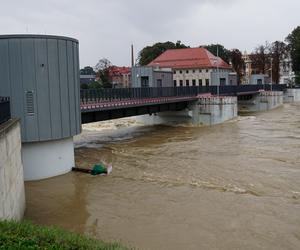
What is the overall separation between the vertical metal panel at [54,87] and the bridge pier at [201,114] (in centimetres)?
2472

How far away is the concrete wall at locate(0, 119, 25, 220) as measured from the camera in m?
9.28

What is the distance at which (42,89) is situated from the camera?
650 inches

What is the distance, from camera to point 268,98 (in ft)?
211

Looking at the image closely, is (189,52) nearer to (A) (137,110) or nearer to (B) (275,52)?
(B) (275,52)

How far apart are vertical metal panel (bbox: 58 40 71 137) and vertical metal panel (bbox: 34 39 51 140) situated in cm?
69

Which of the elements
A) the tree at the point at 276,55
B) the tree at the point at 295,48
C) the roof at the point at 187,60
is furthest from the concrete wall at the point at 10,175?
the tree at the point at 276,55

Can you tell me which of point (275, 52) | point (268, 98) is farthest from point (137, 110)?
point (275, 52)

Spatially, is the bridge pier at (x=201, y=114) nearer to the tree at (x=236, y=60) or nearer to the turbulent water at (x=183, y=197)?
the turbulent water at (x=183, y=197)

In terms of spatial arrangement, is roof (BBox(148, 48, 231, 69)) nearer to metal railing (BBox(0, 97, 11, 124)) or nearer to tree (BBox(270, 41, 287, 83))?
tree (BBox(270, 41, 287, 83))

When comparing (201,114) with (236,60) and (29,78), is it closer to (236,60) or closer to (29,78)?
(29,78)

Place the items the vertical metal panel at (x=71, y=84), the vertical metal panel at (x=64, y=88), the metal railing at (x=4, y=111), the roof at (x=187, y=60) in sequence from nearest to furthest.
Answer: the metal railing at (x=4, y=111)
the vertical metal panel at (x=64, y=88)
the vertical metal panel at (x=71, y=84)
the roof at (x=187, y=60)

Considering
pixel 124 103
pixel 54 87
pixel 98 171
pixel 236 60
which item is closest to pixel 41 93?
pixel 54 87

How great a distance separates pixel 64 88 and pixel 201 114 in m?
25.0

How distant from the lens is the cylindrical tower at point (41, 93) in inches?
628
